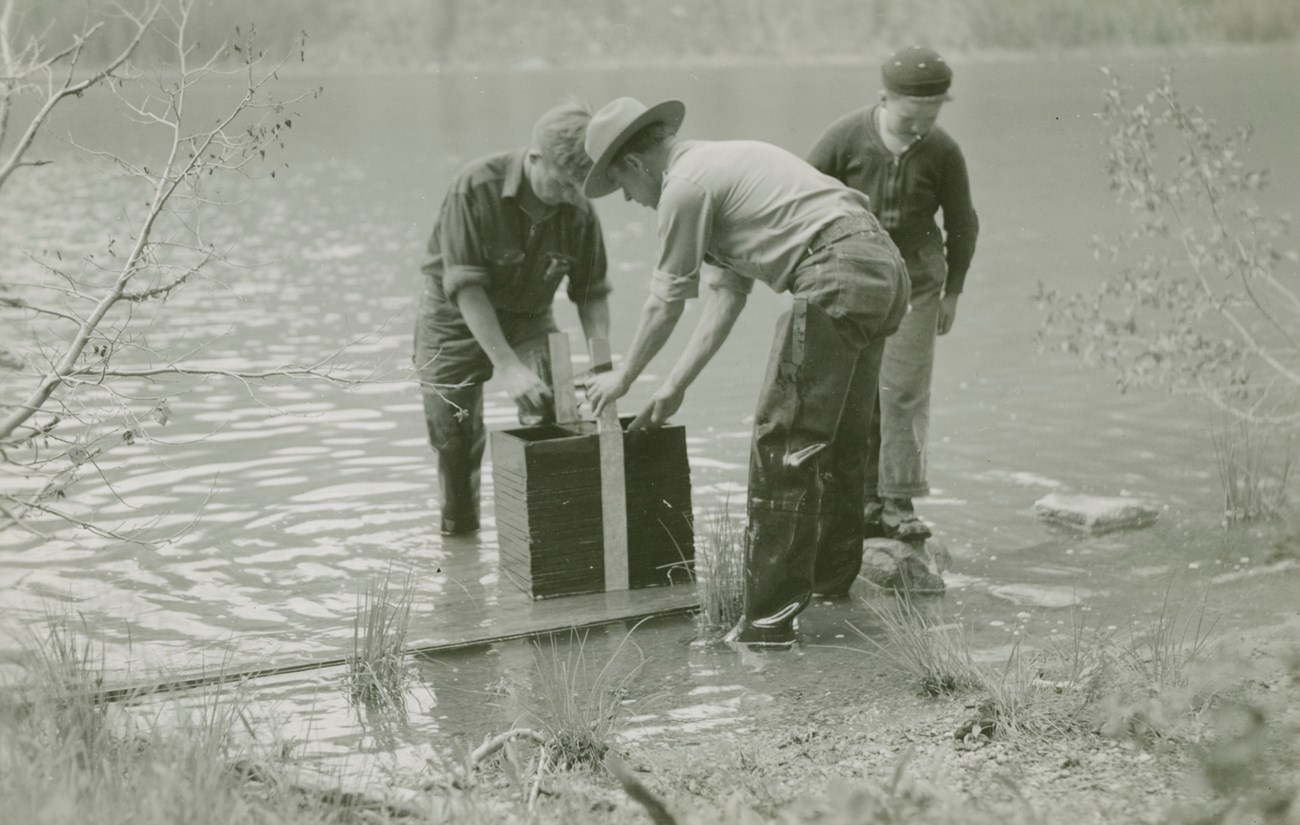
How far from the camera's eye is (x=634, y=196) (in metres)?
5.61

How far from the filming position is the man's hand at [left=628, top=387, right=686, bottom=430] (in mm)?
5788

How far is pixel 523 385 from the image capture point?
256 inches

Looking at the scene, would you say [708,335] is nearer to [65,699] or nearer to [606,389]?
[606,389]

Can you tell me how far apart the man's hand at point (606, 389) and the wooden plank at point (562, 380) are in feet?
1.31

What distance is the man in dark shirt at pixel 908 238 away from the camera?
Answer: 21.1ft

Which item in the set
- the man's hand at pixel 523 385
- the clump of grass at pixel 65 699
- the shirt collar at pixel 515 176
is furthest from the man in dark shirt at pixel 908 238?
the clump of grass at pixel 65 699

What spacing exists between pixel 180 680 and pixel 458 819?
64.9 inches

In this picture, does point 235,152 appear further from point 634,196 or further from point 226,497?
point 226,497

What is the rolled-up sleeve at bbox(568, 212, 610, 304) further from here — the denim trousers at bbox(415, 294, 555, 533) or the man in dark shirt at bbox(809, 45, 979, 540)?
the man in dark shirt at bbox(809, 45, 979, 540)

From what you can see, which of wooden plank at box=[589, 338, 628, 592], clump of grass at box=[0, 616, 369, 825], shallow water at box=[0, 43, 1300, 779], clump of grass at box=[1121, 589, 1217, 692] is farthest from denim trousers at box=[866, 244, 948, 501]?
clump of grass at box=[0, 616, 369, 825]

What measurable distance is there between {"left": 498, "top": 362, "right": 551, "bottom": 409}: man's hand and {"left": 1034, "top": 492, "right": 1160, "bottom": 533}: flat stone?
2.65 metres

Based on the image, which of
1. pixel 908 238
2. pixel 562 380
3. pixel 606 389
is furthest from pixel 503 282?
pixel 908 238

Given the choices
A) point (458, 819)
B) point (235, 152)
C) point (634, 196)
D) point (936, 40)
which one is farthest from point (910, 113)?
point (936, 40)

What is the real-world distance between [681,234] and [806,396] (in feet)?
2.46
